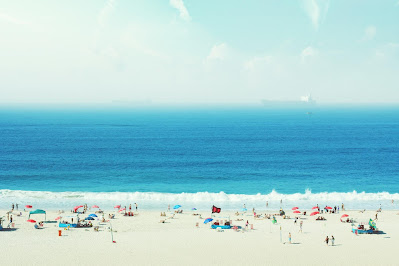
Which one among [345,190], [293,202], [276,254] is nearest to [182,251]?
[276,254]

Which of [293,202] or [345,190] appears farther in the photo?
[345,190]

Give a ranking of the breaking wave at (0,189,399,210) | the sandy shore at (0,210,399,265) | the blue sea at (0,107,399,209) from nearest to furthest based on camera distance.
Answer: the sandy shore at (0,210,399,265), the breaking wave at (0,189,399,210), the blue sea at (0,107,399,209)

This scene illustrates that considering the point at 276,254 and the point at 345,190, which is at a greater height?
the point at 345,190

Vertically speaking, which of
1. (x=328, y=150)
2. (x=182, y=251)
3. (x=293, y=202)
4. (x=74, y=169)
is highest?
(x=328, y=150)

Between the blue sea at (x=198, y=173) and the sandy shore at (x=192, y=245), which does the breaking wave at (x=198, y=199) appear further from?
the sandy shore at (x=192, y=245)

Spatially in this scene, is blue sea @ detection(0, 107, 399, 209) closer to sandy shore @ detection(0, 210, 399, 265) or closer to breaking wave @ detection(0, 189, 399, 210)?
breaking wave @ detection(0, 189, 399, 210)

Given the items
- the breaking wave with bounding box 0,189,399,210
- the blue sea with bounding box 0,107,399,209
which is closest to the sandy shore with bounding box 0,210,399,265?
the breaking wave with bounding box 0,189,399,210

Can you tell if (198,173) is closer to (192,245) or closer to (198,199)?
(198,199)

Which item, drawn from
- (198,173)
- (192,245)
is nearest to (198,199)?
(198,173)

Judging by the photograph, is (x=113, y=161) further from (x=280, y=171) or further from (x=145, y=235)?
(x=145, y=235)
